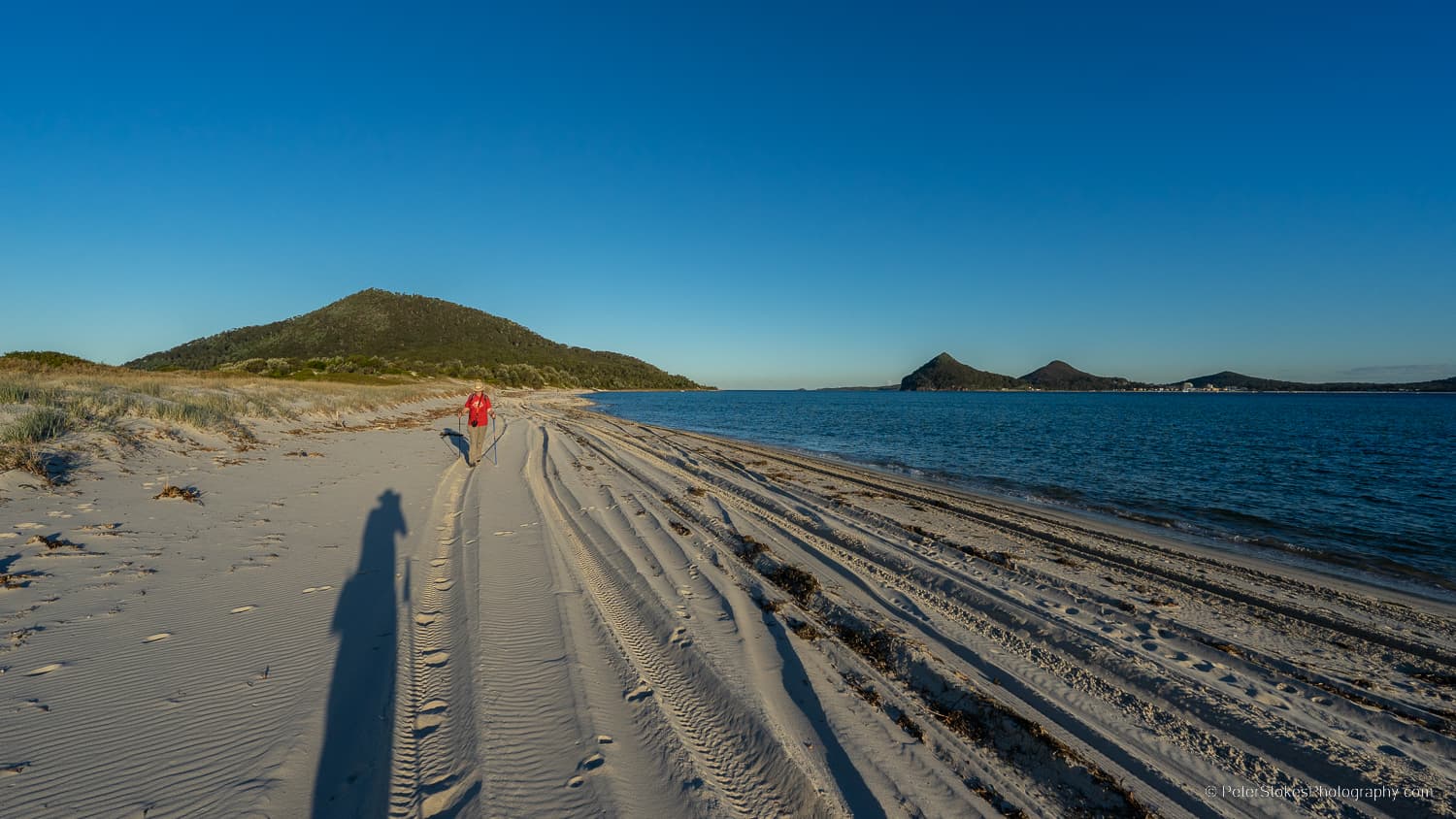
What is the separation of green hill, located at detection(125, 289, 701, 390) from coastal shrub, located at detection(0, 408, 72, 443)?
8600cm

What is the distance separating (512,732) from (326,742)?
43.2 inches

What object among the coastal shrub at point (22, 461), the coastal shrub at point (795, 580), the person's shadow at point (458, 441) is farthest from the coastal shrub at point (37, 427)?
the coastal shrub at point (795, 580)

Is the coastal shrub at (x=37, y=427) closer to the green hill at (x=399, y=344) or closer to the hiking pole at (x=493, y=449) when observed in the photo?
the hiking pole at (x=493, y=449)

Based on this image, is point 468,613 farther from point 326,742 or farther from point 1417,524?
point 1417,524

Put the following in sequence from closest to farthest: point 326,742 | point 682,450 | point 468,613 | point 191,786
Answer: point 191,786 < point 326,742 < point 468,613 < point 682,450

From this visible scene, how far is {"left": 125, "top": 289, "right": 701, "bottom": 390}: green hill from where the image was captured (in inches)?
4547

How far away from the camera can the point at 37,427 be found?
9508mm

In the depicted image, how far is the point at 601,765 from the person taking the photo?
3348 millimetres

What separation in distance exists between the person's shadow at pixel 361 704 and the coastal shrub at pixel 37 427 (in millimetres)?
Result: 8156

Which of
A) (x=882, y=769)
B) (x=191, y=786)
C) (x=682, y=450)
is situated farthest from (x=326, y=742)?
(x=682, y=450)

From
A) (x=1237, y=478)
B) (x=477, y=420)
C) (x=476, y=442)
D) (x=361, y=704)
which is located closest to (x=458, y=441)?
(x=476, y=442)

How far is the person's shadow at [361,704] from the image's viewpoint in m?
2.93

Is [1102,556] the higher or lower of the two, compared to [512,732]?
lower

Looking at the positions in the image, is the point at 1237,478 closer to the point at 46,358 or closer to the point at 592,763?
the point at 592,763
